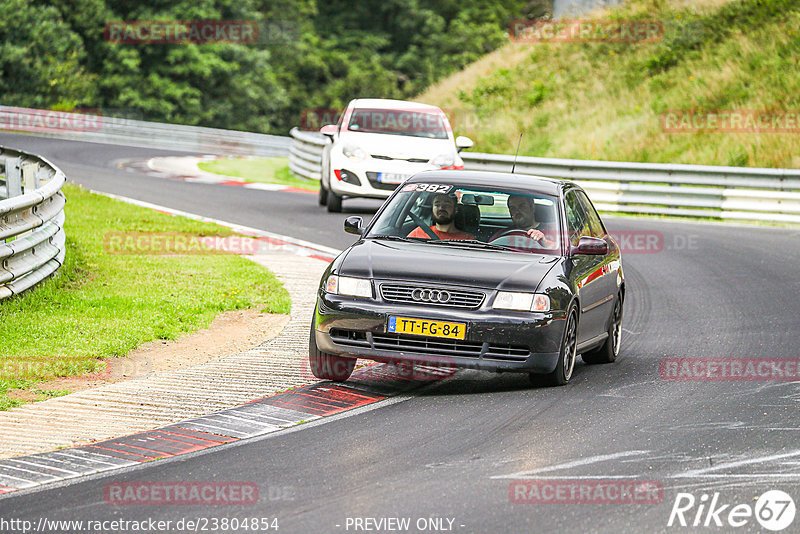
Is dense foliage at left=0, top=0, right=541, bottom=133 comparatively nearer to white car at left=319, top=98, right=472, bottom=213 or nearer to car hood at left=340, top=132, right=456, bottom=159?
white car at left=319, top=98, right=472, bottom=213

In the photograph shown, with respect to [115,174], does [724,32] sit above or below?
above

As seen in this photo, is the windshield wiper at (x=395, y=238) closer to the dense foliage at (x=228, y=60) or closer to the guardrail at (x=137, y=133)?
the guardrail at (x=137, y=133)

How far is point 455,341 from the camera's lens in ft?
27.5

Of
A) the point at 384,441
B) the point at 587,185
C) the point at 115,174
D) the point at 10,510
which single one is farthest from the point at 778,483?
the point at 115,174

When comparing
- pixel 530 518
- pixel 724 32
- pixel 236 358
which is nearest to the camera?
pixel 530 518

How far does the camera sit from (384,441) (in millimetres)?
7141

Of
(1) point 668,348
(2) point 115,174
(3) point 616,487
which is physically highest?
(3) point 616,487

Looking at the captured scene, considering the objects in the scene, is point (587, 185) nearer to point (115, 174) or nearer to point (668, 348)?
point (115, 174)

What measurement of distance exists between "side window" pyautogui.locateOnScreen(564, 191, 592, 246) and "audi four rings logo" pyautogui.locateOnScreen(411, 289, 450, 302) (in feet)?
5.23

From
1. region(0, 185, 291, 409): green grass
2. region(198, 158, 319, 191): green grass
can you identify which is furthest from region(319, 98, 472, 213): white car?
region(198, 158, 319, 191): green grass

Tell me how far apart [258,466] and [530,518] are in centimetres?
163

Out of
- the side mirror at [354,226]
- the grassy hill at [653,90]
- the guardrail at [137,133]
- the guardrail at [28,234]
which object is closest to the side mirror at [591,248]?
the side mirror at [354,226]

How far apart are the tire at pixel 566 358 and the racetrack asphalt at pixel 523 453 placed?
106 mm

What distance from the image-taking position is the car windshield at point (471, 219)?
9.38m
